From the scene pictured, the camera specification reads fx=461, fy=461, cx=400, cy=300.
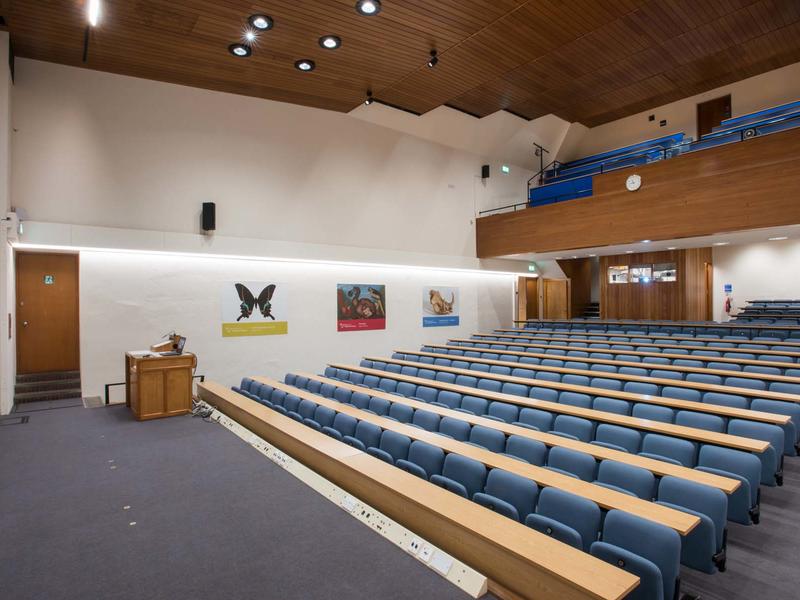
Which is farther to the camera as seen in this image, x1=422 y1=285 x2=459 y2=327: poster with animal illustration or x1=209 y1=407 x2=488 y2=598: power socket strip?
x1=422 y1=285 x2=459 y2=327: poster with animal illustration

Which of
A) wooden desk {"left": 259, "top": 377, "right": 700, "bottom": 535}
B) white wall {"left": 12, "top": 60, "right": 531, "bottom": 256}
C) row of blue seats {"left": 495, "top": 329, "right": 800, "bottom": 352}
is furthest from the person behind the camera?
row of blue seats {"left": 495, "top": 329, "right": 800, "bottom": 352}

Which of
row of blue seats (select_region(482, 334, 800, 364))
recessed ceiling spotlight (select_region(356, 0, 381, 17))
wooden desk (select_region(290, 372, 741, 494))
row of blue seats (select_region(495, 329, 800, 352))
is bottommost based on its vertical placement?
wooden desk (select_region(290, 372, 741, 494))

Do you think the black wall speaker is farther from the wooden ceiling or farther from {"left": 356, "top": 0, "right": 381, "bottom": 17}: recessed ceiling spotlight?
{"left": 356, "top": 0, "right": 381, "bottom": 17}: recessed ceiling spotlight

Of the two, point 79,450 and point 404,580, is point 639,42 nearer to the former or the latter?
point 404,580

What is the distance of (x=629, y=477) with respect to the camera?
3.01 metres

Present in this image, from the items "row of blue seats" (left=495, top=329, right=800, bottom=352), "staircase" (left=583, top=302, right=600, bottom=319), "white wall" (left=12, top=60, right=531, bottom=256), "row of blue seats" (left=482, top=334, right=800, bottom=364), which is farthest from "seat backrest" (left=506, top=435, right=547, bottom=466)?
"staircase" (left=583, top=302, right=600, bottom=319)

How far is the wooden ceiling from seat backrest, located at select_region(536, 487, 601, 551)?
6.11 metres

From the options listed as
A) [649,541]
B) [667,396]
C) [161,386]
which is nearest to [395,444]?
[649,541]

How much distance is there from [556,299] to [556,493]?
13.6 meters

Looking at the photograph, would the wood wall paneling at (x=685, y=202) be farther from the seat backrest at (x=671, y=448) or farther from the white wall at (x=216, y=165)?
the seat backrest at (x=671, y=448)

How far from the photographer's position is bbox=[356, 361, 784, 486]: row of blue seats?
3.55 metres

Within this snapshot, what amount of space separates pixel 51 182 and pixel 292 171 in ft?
12.8

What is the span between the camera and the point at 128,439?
4.77 metres

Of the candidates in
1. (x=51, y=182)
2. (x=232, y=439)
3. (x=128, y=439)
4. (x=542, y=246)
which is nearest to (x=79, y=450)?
(x=128, y=439)
